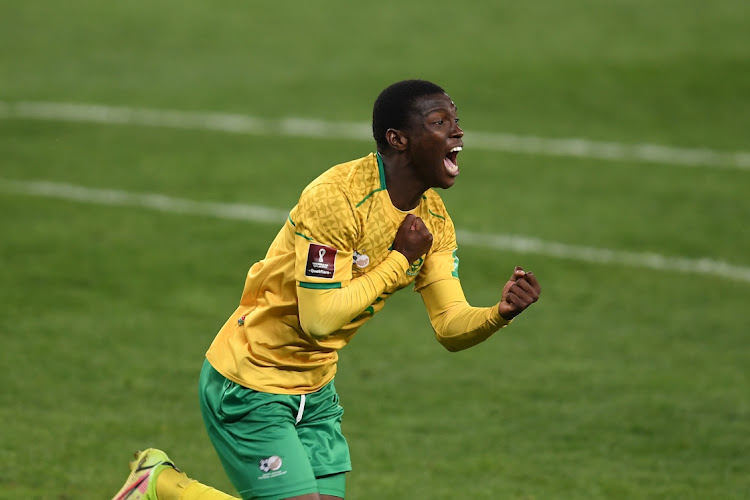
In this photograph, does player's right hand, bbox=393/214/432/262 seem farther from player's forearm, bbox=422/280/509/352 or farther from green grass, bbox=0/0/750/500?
green grass, bbox=0/0/750/500

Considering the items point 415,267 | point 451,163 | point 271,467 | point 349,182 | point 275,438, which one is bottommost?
point 271,467

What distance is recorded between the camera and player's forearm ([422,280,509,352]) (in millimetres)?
5105

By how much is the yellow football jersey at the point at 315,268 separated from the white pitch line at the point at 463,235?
667 cm

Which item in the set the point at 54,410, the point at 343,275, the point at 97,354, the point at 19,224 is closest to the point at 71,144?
the point at 19,224

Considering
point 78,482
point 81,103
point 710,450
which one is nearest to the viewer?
point 78,482

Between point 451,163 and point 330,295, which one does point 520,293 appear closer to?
point 451,163

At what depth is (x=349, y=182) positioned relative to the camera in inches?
191

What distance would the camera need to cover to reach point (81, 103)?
1709cm

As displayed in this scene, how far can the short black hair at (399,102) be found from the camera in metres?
4.84

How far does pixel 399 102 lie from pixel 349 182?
39cm

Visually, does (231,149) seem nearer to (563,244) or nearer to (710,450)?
(563,244)

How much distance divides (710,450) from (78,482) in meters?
4.05

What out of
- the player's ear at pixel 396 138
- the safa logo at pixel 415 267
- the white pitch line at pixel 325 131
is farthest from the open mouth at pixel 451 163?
the white pitch line at pixel 325 131

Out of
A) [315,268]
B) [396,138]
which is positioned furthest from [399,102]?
[315,268]
